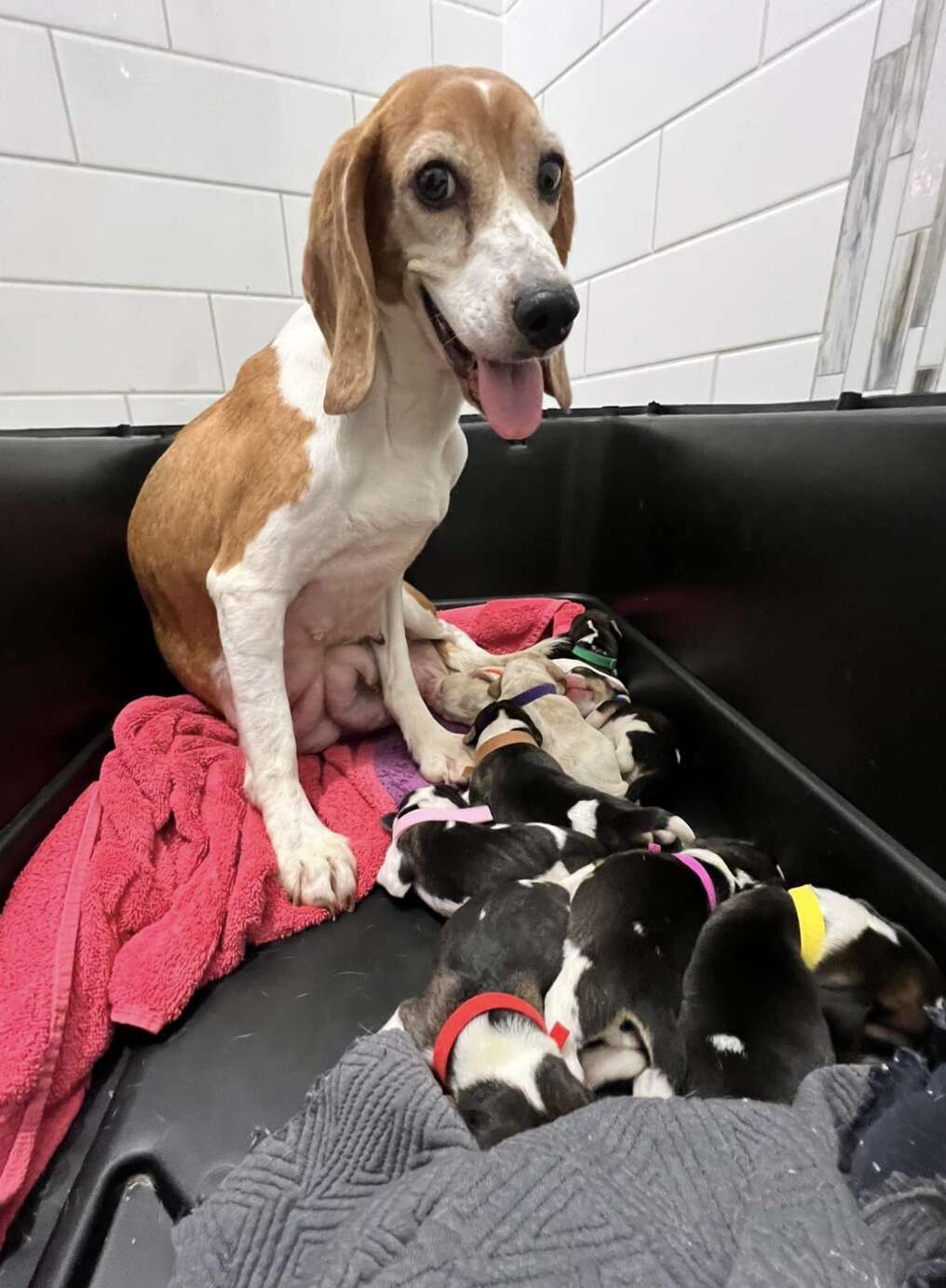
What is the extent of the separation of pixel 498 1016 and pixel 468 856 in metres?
0.25

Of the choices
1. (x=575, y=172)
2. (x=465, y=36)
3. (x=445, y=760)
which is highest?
(x=465, y=36)

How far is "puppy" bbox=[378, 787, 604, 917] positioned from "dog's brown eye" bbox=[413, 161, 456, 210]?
0.83 meters

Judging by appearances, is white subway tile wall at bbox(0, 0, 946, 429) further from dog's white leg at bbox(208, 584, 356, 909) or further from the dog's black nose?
dog's white leg at bbox(208, 584, 356, 909)

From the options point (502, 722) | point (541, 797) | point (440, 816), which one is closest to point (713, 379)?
point (502, 722)

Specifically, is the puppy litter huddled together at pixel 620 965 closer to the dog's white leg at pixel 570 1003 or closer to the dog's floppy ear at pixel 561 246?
the dog's white leg at pixel 570 1003

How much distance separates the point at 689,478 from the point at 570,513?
0.51m

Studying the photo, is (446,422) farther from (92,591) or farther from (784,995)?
(784,995)

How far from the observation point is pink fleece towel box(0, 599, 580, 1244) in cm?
72

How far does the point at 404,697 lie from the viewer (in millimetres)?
1340

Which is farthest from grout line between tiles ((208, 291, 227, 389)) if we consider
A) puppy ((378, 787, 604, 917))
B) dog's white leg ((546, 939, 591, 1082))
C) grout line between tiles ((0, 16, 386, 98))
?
dog's white leg ((546, 939, 591, 1082))

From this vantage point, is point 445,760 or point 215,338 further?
point 215,338

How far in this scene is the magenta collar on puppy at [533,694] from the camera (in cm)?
134

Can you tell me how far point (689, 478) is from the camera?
1316 millimetres

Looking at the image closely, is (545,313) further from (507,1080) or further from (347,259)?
(507,1080)
